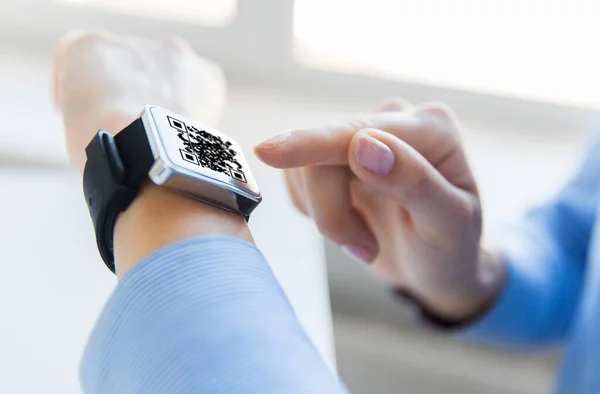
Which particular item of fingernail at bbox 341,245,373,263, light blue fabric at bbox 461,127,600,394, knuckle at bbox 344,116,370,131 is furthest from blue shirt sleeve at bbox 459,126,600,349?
knuckle at bbox 344,116,370,131

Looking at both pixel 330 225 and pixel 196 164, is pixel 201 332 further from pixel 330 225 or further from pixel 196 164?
pixel 330 225

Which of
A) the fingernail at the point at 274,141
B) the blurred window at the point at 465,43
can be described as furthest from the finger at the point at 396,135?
the blurred window at the point at 465,43

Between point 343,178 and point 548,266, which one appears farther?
point 548,266

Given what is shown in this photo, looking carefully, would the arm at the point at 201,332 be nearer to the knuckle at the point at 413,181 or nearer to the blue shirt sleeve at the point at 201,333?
the blue shirt sleeve at the point at 201,333

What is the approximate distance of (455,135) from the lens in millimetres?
491

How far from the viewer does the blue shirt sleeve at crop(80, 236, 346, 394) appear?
0.31m

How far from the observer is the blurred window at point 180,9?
886mm

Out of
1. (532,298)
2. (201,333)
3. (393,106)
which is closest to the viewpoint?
(201,333)

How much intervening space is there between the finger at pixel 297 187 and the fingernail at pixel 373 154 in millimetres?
106

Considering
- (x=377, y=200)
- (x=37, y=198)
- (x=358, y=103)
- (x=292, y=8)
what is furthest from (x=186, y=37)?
(x=377, y=200)

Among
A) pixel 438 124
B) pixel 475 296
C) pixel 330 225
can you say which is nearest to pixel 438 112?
pixel 438 124

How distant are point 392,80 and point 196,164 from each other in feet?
2.00

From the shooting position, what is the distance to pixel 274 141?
396mm

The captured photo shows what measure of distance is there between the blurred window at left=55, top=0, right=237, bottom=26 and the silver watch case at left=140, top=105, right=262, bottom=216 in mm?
514
